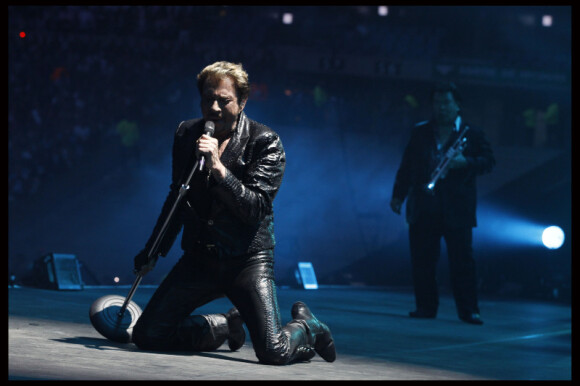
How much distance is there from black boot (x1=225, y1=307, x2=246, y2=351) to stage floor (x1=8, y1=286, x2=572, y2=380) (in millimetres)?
62

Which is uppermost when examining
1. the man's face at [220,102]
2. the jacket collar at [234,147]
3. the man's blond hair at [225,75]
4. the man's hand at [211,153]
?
the man's blond hair at [225,75]

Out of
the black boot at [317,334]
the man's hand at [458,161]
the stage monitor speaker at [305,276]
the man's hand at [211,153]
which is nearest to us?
the man's hand at [211,153]

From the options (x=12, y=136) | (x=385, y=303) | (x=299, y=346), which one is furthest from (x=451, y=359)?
(x=12, y=136)

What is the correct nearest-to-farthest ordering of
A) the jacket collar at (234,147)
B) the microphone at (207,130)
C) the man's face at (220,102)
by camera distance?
the microphone at (207,130) → the man's face at (220,102) → the jacket collar at (234,147)

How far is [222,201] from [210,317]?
724mm

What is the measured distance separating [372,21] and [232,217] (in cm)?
1738

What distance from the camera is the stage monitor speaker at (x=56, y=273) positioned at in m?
9.01

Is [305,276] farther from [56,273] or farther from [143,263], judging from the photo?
[143,263]

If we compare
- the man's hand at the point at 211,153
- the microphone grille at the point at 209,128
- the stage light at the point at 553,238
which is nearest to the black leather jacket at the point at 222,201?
the man's hand at the point at 211,153

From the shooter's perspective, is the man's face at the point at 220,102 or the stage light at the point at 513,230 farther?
the stage light at the point at 513,230

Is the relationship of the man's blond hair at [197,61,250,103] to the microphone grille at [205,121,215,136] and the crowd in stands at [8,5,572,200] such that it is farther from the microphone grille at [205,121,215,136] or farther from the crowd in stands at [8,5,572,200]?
the crowd in stands at [8,5,572,200]

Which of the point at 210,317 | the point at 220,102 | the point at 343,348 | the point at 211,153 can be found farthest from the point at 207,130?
the point at 343,348

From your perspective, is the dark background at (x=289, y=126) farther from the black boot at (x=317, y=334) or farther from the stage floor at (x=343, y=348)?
the black boot at (x=317, y=334)

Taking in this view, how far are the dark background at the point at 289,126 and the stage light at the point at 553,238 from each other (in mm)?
140
